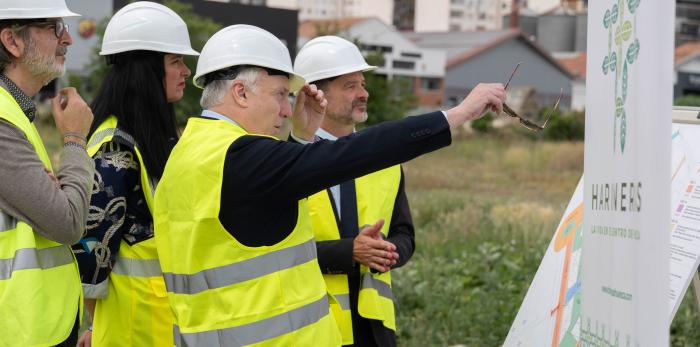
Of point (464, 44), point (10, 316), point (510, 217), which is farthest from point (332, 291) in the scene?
point (464, 44)

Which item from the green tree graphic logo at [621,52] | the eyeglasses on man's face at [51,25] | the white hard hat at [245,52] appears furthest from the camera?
the white hard hat at [245,52]

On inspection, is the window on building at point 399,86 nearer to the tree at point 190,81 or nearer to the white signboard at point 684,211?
the tree at point 190,81

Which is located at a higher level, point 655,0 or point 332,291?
point 655,0

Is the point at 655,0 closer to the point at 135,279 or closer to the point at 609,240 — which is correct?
the point at 609,240

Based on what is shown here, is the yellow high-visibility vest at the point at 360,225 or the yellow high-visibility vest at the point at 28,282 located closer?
the yellow high-visibility vest at the point at 28,282

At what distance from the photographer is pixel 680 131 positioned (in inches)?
188

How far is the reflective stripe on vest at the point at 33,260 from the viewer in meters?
3.43

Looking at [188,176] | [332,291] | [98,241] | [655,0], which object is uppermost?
[655,0]

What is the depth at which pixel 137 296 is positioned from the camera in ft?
14.2

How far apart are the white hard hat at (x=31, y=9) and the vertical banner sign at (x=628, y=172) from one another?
5.84ft

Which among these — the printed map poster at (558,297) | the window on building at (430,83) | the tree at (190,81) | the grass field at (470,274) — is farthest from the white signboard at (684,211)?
the window on building at (430,83)

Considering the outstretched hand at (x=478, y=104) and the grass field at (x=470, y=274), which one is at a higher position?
the outstretched hand at (x=478, y=104)

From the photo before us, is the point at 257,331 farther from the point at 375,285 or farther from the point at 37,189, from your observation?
the point at 375,285

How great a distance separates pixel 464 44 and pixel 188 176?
86413 mm
